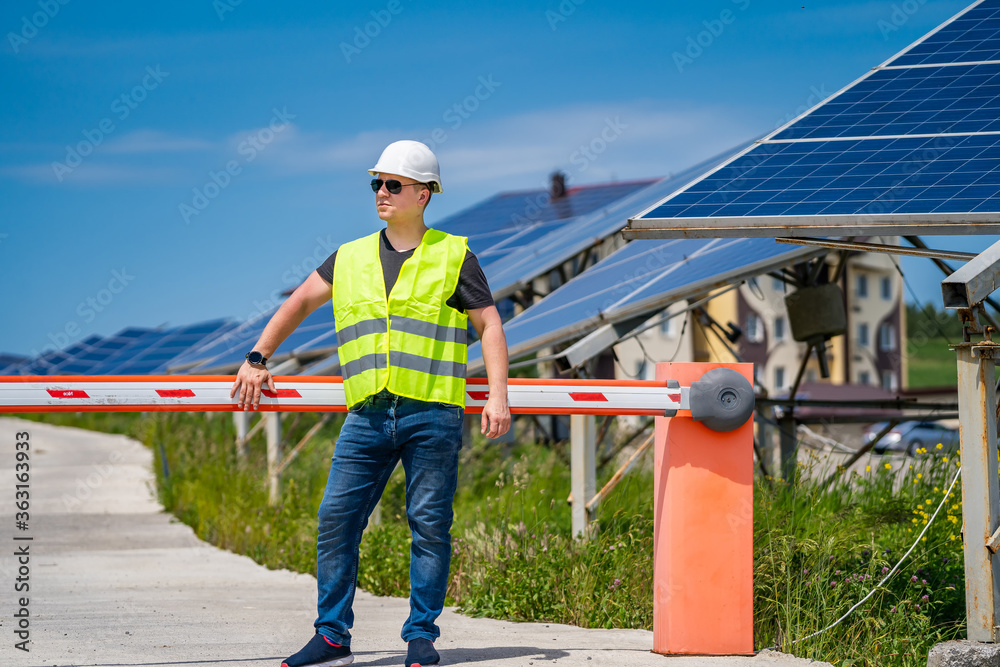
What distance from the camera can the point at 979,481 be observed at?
15.1 ft

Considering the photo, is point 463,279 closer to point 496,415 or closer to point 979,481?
point 496,415

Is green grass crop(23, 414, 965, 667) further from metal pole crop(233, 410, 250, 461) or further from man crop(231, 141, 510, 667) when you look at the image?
metal pole crop(233, 410, 250, 461)

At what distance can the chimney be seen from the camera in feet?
98.0

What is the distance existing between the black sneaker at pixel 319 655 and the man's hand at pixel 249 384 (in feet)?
3.12

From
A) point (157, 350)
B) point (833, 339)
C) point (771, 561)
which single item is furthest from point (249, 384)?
point (833, 339)

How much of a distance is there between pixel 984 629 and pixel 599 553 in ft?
7.72

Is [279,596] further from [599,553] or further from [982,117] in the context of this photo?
[982,117]

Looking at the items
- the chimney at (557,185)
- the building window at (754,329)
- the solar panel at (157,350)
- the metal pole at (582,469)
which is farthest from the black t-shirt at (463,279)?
the building window at (754,329)

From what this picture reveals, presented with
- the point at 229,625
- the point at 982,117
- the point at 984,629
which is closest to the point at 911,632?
the point at 984,629

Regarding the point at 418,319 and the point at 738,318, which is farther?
the point at 738,318

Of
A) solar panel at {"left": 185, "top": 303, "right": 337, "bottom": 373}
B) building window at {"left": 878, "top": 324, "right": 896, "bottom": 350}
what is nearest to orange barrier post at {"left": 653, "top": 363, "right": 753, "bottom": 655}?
solar panel at {"left": 185, "top": 303, "right": 337, "bottom": 373}

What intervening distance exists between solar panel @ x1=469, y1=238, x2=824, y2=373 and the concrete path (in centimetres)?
257

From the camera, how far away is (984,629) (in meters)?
4.61

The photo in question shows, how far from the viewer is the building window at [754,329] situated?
5608cm
